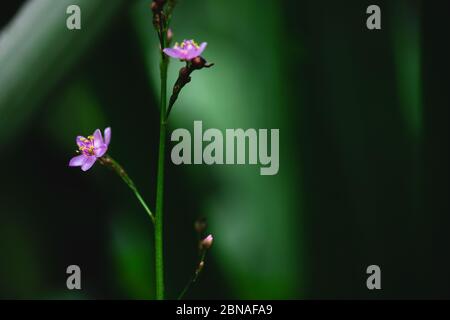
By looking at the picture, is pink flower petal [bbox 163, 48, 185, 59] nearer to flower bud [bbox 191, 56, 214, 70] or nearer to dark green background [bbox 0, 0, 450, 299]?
flower bud [bbox 191, 56, 214, 70]

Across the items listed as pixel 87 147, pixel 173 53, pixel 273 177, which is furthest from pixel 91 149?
pixel 273 177

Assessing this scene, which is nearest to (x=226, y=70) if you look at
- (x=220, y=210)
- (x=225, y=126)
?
(x=225, y=126)

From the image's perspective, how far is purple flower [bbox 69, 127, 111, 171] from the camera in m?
0.51

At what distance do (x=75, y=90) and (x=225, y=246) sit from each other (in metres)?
0.33

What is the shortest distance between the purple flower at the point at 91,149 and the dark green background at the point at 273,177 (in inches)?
8.7

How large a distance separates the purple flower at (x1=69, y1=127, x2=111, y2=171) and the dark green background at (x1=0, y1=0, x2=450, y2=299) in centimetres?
22

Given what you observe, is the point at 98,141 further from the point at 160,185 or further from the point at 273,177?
the point at 273,177

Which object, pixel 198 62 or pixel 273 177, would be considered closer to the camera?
pixel 198 62

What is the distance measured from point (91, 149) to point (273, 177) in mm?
351

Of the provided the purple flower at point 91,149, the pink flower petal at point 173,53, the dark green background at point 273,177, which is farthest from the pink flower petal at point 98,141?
the dark green background at point 273,177

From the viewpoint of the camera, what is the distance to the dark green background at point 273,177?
76cm

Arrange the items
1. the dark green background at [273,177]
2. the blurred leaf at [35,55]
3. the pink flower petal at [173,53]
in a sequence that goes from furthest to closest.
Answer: the dark green background at [273,177]
the pink flower petal at [173,53]
the blurred leaf at [35,55]

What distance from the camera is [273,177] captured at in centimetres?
81

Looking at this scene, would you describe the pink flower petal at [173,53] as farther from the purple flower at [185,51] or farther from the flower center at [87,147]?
the flower center at [87,147]
